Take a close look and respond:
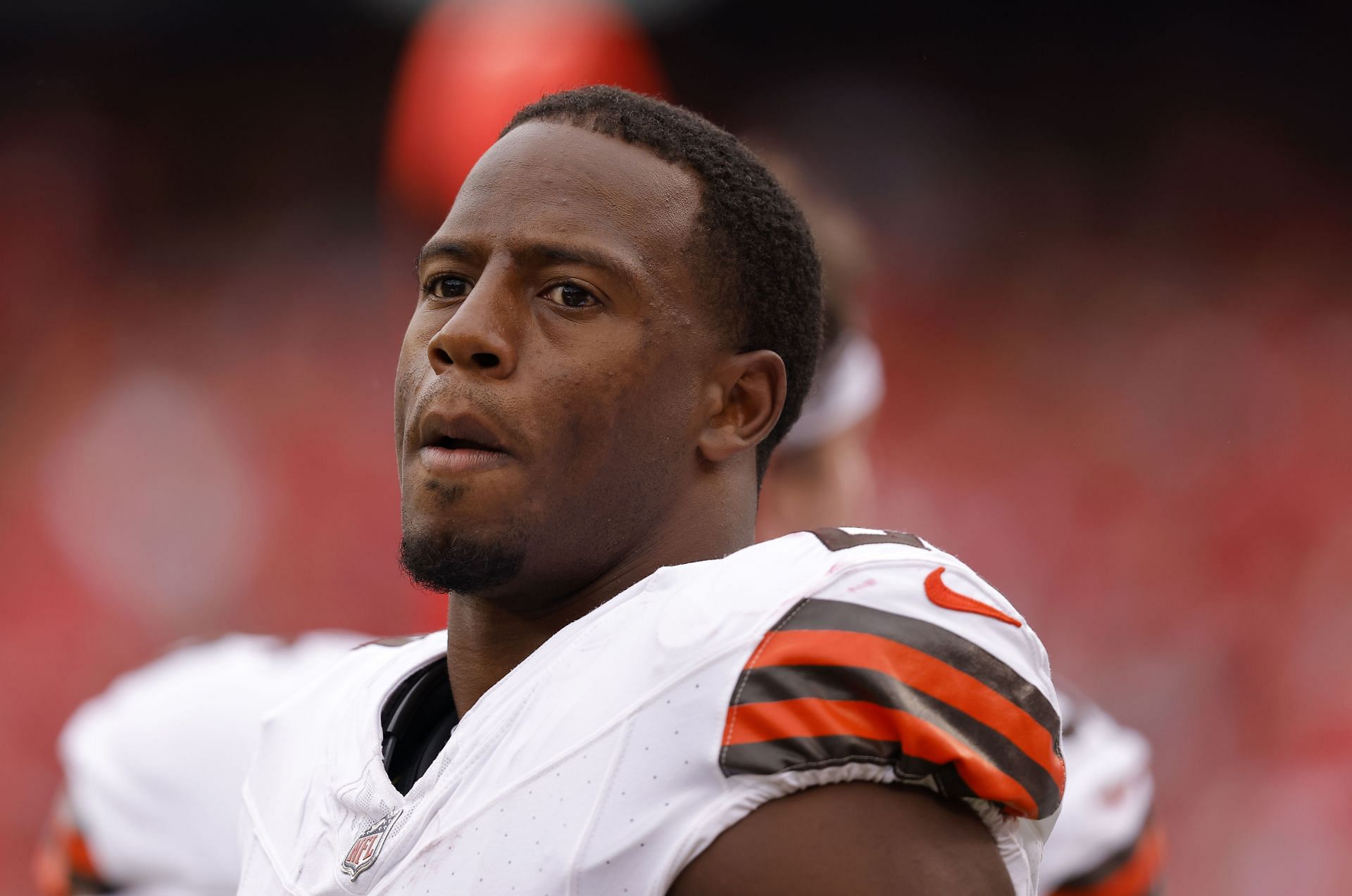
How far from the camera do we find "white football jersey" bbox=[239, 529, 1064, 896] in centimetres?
123

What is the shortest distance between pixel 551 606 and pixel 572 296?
13.2 inches

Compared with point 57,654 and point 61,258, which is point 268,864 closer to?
point 57,654

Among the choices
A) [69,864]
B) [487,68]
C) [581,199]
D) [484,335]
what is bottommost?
[69,864]

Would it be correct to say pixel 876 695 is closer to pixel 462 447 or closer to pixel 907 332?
pixel 462 447

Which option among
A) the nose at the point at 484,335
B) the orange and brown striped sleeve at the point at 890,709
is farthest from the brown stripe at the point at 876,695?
the nose at the point at 484,335

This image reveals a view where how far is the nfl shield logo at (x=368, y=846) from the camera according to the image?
4.70 ft

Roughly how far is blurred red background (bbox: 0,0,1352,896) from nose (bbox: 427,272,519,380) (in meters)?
4.13

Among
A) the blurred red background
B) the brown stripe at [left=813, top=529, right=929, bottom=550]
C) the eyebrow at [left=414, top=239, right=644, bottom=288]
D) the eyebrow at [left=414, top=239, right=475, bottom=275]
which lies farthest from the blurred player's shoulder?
the blurred red background

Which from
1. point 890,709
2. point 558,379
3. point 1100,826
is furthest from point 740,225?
point 1100,826

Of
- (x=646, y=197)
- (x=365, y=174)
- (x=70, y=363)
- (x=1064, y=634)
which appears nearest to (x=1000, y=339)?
(x=1064, y=634)

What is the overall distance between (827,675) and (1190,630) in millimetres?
4987

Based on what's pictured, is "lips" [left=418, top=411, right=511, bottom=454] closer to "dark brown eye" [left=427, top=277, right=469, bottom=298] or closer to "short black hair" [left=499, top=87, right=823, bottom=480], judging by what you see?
"dark brown eye" [left=427, top=277, right=469, bottom=298]

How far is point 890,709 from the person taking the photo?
4.02 feet

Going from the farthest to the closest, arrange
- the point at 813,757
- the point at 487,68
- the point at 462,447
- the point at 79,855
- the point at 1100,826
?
the point at 487,68 < the point at 79,855 < the point at 1100,826 < the point at 462,447 < the point at 813,757
